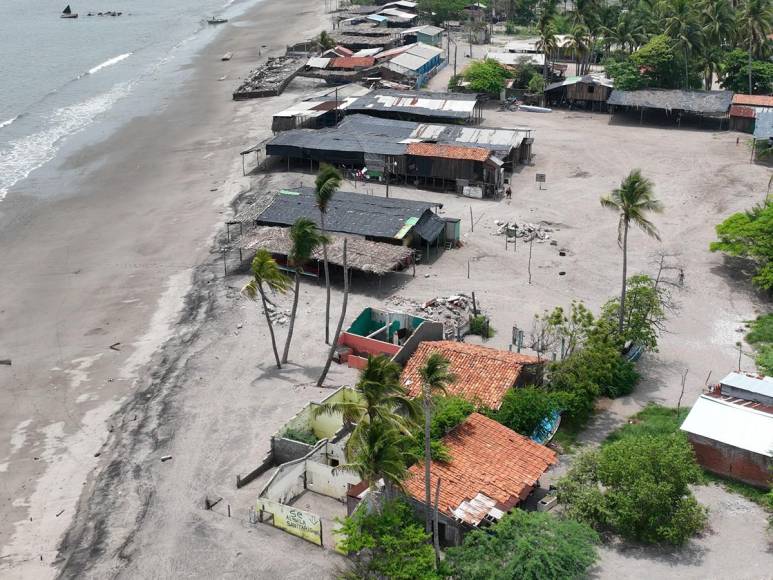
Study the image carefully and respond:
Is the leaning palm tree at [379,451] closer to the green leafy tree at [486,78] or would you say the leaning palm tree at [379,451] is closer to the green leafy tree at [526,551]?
the green leafy tree at [526,551]

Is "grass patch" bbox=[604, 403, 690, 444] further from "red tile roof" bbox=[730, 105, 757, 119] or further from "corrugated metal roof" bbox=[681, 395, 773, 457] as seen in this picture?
"red tile roof" bbox=[730, 105, 757, 119]

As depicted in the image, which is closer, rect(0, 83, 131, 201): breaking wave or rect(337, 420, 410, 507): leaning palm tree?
rect(337, 420, 410, 507): leaning palm tree

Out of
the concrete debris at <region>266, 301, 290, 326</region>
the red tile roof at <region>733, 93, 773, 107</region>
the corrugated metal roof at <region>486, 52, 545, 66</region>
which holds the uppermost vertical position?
the corrugated metal roof at <region>486, 52, 545, 66</region>

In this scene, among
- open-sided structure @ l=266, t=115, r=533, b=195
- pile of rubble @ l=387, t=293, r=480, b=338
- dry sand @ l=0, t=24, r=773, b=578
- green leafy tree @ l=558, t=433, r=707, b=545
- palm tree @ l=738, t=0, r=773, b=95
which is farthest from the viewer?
palm tree @ l=738, t=0, r=773, b=95

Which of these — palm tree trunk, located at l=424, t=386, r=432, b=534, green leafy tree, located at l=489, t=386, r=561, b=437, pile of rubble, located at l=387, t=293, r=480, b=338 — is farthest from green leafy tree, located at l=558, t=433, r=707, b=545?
pile of rubble, located at l=387, t=293, r=480, b=338

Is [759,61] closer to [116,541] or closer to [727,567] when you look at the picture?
[727,567]

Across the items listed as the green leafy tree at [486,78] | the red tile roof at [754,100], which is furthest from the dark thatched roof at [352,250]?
the red tile roof at [754,100]
